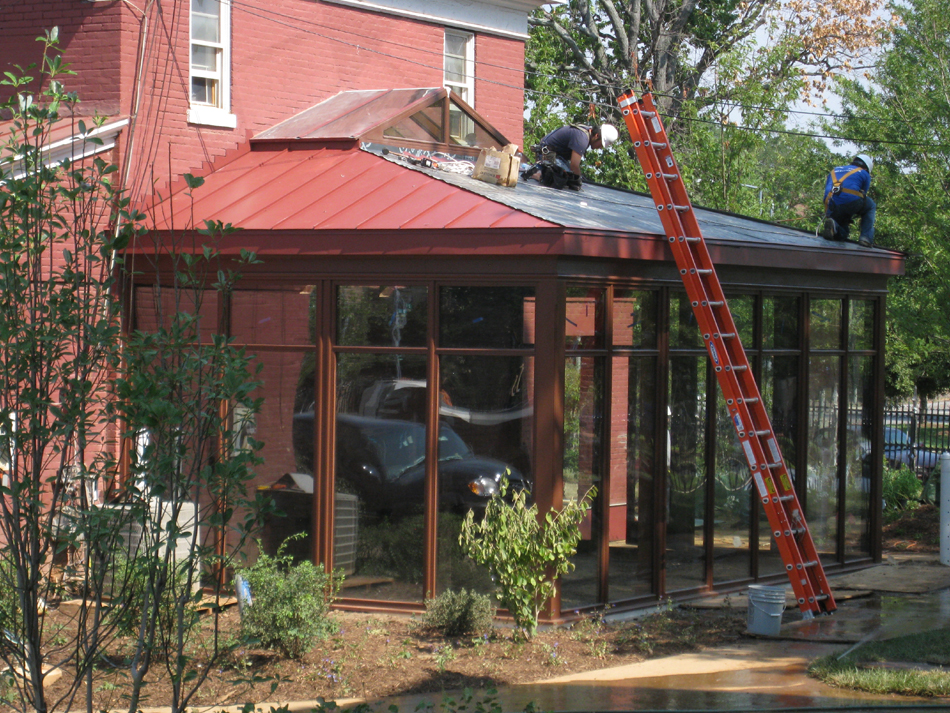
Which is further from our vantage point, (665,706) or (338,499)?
(338,499)

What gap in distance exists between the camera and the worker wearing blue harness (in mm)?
12609

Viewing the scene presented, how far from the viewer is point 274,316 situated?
10312 mm

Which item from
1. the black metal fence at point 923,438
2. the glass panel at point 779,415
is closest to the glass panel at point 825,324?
the glass panel at point 779,415

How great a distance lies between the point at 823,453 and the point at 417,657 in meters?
6.02

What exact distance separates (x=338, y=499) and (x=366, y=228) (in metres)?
2.50

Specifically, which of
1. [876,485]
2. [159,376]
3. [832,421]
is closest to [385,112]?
[832,421]

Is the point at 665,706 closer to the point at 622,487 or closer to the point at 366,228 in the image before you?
the point at 622,487

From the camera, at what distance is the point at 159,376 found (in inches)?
171

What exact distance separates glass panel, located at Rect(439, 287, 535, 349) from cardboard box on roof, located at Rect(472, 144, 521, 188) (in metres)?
2.23

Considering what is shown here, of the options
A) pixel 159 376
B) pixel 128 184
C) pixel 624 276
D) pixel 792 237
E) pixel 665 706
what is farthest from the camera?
pixel 792 237

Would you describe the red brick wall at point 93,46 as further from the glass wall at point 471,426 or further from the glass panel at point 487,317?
the glass panel at point 487,317

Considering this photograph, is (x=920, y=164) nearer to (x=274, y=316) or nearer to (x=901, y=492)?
(x=901, y=492)

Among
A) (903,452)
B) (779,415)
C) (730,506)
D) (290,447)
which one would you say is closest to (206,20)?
(290,447)

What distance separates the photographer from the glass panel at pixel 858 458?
12719mm
